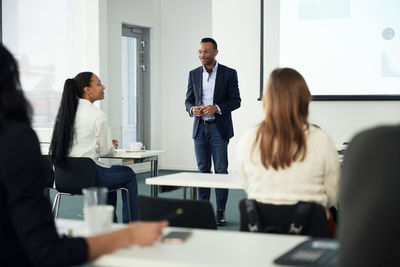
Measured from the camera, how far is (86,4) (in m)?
8.14

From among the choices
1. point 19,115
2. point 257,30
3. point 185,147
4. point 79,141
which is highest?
point 257,30

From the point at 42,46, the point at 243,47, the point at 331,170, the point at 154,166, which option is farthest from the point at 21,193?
the point at 42,46

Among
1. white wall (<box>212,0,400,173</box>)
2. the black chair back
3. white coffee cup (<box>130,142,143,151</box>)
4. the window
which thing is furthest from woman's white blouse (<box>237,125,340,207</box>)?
the window

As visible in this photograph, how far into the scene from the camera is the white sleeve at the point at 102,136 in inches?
175

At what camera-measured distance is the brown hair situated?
247 centimetres

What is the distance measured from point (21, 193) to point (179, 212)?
2.99 ft

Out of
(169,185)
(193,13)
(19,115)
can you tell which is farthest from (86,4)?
(19,115)

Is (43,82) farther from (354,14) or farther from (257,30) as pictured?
(354,14)

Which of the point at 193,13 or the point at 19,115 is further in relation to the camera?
the point at 193,13

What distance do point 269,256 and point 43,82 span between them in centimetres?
737

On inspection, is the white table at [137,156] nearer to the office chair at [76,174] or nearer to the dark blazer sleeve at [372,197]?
the office chair at [76,174]

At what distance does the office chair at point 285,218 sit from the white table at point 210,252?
0.51 metres

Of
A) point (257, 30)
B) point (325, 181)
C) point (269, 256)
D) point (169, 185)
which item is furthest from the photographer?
point (257, 30)

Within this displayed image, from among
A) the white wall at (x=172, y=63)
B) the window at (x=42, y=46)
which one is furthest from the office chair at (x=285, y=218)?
the white wall at (x=172, y=63)
